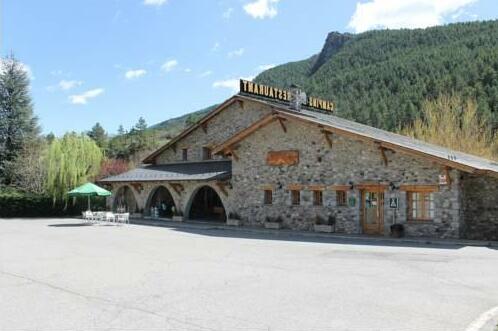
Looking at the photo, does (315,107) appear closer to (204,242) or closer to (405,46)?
(204,242)

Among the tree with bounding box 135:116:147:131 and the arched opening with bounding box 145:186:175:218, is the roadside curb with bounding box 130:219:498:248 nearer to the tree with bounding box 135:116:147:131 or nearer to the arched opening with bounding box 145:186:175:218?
the arched opening with bounding box 145:186:175:218

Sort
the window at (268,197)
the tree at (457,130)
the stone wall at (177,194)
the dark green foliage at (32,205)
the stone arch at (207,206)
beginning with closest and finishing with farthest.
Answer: the window at (268,197) → the stone wall at (177,194) → the stone arch at (207,206) → the dark green foliage at (32,205) → the tree at (457,130)

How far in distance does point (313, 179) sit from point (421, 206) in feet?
13.7

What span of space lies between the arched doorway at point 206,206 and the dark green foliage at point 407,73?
20365 mm

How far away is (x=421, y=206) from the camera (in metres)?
16.2

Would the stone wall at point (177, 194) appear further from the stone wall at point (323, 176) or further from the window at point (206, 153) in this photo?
the window at point (206, 153)

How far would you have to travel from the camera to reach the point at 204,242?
15.4 metres

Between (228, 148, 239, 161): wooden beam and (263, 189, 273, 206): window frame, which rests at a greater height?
(228, 148, 239, 161): wooden beam

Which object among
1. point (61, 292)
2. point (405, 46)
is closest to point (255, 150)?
point (61, 292)

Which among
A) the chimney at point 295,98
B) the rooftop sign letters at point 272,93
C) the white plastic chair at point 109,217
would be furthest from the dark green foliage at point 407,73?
the white plastic chair at point 109,217

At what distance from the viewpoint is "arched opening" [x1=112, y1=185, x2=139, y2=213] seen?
2828 cm

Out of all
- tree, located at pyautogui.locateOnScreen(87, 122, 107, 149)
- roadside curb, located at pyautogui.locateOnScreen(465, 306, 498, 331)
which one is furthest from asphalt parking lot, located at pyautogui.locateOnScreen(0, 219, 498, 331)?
tree, located at pyautogui.locateOnScreen(87, 122, 107, 149)

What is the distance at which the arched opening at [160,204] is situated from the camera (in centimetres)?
2589

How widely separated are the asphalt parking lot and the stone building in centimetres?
235
